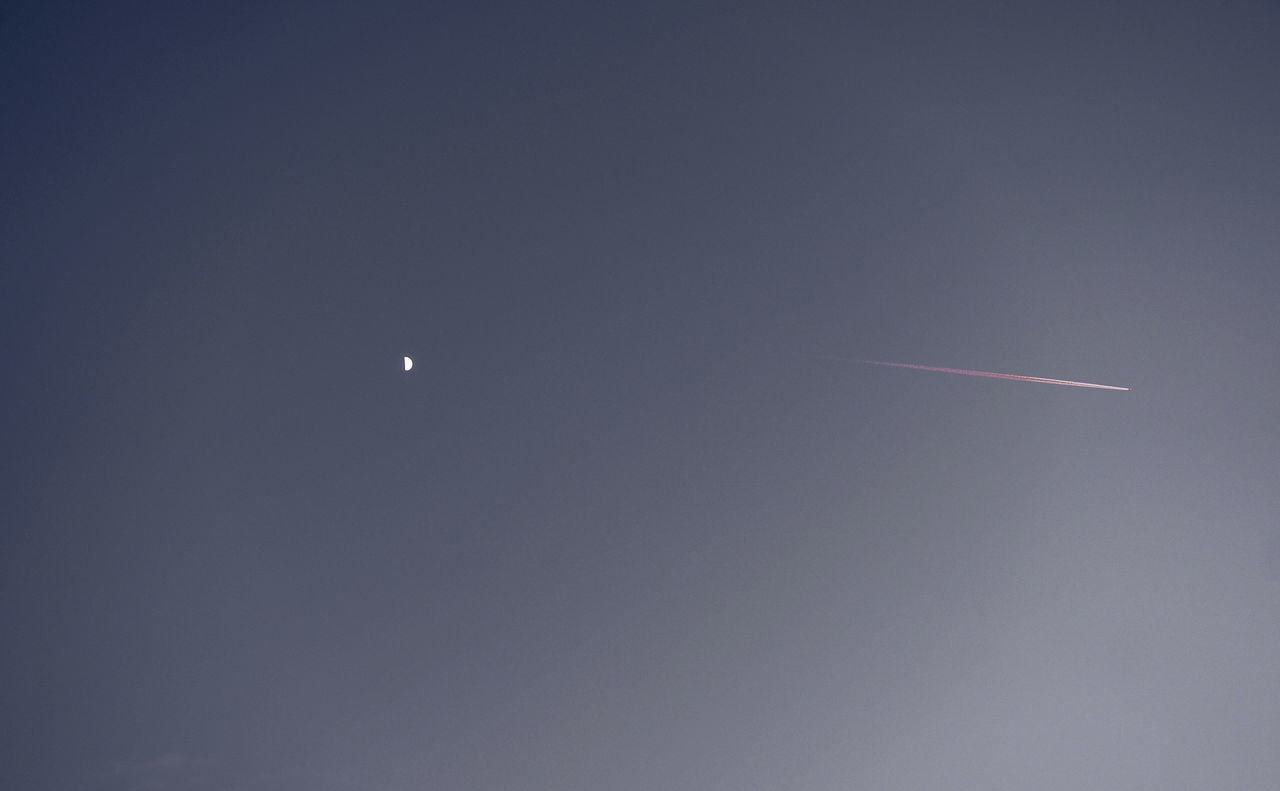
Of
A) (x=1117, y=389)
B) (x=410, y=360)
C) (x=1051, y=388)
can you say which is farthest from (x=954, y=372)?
(x=410, y=360)

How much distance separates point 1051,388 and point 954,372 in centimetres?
182

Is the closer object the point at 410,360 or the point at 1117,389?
the point at 1117,389

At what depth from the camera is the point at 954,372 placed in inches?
628

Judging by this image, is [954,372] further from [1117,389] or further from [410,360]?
[410,360]

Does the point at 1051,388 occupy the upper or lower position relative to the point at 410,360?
lower

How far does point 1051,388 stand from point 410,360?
1332cm

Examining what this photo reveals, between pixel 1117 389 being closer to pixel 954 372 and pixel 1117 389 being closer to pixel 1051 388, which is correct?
pixel 1051 388

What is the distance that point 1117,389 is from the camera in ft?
47.8

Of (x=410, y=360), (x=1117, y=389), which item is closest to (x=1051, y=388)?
(x=1117, y=389)

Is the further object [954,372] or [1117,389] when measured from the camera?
[954,372]

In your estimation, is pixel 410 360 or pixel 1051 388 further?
pixel 410 360

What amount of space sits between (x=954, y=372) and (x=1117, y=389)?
9.58 feet

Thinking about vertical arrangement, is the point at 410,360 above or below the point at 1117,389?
above

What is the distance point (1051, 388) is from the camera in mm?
15078
